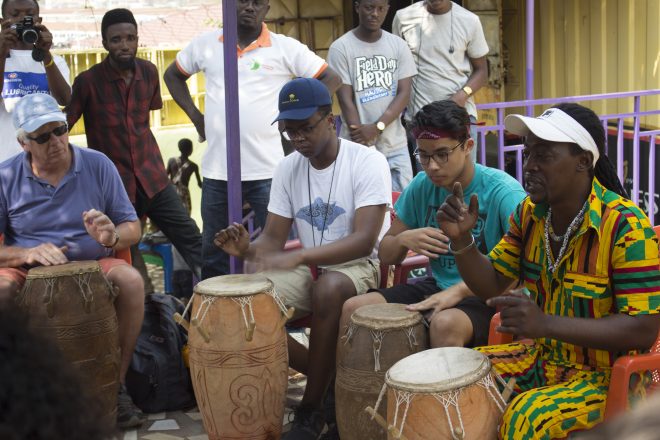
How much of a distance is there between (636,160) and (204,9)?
16.2 ft

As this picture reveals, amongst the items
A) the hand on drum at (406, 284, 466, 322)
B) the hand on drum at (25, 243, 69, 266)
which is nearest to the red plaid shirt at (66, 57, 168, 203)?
the hand on drum at (25, 243, 69, 266)

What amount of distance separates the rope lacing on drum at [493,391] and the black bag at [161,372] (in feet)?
6.77

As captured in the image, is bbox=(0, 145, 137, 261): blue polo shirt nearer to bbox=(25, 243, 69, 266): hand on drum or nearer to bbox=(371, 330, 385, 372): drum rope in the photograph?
bbox=(25, 243, 69, 266): hand on drum

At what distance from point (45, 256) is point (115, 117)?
138 cm

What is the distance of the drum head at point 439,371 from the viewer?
2.84m

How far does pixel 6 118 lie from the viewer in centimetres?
511

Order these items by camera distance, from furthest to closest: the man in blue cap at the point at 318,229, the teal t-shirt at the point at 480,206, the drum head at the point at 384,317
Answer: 1. the man in blue cap at the point at 318,229
2. the teal t-shirt at the point at 480,206
3. the drum head at the point at 384,317

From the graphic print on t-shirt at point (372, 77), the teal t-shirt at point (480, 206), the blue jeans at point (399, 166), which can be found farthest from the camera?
the blue jeans at point (399, 166)

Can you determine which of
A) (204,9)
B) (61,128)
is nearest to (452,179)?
(61,128)

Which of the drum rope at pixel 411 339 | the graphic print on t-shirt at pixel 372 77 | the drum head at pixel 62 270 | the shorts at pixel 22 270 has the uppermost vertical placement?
the graphic print on t-shirt at pixel 372 77

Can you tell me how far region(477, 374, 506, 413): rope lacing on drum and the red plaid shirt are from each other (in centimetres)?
299

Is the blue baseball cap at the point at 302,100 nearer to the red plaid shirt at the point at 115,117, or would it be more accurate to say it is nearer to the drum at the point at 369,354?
the drum at the point at 369,354

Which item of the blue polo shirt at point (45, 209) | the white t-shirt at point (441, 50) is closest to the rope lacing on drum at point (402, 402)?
the blue polo shirt at point (45, 209)

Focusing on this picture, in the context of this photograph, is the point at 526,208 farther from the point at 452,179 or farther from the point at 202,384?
the point at 202,384
